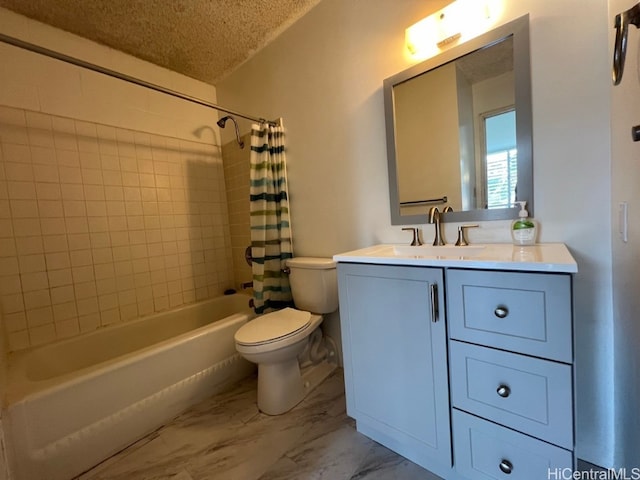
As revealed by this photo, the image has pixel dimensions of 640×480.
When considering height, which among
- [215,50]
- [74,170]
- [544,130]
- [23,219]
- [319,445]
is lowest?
[319,445]

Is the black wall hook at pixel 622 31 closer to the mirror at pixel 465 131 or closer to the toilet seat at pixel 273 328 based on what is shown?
the mirror at pixel 465 131

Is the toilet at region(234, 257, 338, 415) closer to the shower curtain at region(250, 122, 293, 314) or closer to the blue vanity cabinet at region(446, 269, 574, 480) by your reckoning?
the shower curtain at region(250, 122, 293, 314)

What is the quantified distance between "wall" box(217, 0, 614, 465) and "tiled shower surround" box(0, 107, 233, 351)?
923mm

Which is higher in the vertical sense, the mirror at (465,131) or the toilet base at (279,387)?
the mirror at (465,131)

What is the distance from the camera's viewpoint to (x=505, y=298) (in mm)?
859

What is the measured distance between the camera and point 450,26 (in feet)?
4.05

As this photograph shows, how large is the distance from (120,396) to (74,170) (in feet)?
4.85

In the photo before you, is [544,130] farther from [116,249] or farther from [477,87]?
[116,249]

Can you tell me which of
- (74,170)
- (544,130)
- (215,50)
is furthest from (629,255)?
(74,170)

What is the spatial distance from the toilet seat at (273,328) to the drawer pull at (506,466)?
0.99 meters

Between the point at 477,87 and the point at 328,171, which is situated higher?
the point at 477,87

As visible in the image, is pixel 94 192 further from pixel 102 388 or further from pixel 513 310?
pixel 513 310

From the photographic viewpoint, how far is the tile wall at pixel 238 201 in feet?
7.98

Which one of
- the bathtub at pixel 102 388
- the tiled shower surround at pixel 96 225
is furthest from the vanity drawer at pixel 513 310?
the tiled shower surround at pixel 96 225
